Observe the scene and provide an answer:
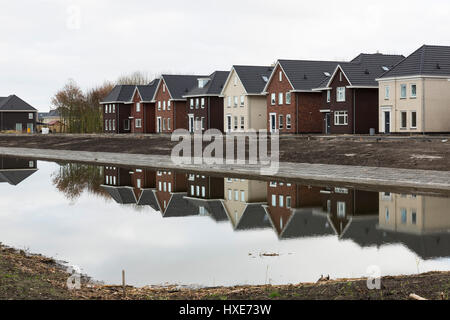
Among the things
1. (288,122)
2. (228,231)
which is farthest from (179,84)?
(228,231)

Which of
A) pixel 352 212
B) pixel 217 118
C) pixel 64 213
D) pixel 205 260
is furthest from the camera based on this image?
pixel 217 118

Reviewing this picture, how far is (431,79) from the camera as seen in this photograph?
47.6 metres

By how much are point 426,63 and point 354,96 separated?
7603 mm

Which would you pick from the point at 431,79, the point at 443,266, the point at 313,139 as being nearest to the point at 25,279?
the point at 443,266

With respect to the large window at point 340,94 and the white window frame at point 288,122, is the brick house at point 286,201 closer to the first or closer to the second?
the large window at point 340,94

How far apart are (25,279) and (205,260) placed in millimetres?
4302

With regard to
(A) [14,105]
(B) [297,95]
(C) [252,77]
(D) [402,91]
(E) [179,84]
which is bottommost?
(D) [402,91]

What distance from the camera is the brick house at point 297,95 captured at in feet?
199

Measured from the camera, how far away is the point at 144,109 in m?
86.9

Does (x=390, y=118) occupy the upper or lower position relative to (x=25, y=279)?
upper

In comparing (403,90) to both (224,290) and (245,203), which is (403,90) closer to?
(245,203)

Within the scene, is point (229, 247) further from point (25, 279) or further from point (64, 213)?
point (64, 213)

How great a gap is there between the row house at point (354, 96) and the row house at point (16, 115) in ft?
245
